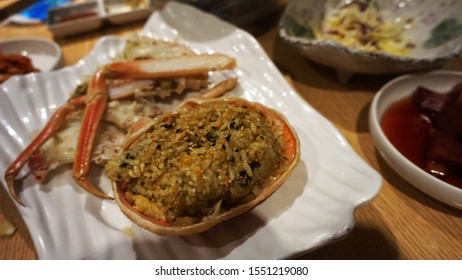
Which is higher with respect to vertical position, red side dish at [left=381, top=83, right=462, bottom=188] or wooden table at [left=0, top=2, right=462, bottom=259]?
red side dish at [left=381, top=83, right=462, bottom=188]

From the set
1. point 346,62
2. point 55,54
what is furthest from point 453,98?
point 55,54

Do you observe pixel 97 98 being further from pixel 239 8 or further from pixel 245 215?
pixel 239 8

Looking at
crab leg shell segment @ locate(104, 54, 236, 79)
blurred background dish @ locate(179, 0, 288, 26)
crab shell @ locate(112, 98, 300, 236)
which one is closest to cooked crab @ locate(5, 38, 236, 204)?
crab leg shell segment @ locate(104, 54, 236, 79)

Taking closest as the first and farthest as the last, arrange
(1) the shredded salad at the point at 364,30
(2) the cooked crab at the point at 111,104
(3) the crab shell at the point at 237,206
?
(3) the crab shell at the point at 237,206, (2) the cooked crab at the point at 111,104, (1) the shredded salad at the point at 364,30

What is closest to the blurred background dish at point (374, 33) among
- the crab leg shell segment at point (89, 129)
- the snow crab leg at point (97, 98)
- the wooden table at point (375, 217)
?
the wooden table at point (375, 217)

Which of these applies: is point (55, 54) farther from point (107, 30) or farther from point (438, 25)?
point (438, 25)

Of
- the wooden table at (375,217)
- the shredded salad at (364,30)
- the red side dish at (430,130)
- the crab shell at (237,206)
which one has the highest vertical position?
the shredded salad at (364,30)

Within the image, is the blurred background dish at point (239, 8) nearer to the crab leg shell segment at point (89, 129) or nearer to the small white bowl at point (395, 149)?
the crab leg shell segment at point (89, 129)

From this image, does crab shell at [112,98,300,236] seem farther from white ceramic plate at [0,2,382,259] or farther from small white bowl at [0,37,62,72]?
small white bowl at [0,37,62,72]
